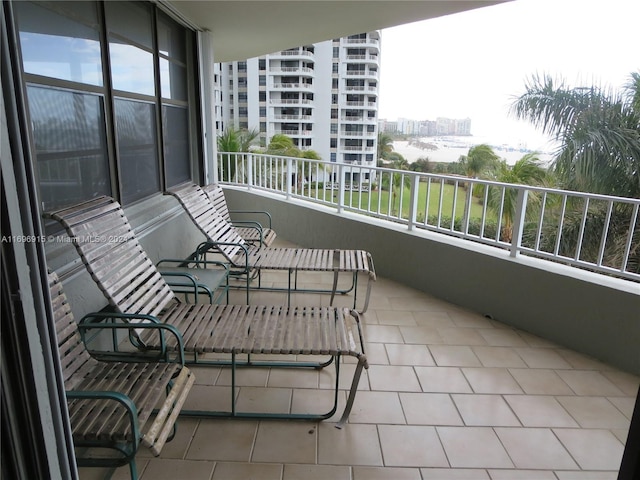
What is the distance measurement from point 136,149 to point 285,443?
253 cm

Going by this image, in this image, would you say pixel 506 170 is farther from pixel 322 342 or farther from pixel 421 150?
pixel 421 150

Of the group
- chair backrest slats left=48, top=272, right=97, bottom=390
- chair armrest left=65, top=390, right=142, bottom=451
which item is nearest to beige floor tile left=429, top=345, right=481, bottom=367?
chair armrest left=65, top=390, right=142, bottom=451

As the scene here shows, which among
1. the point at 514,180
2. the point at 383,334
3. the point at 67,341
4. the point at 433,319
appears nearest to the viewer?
the point at 67,341

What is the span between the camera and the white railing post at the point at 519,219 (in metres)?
3.48

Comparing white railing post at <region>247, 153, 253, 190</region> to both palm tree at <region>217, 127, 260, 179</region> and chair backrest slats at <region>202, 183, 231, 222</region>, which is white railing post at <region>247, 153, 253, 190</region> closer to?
palm tree at <region>217, 127, 260, 179</region>

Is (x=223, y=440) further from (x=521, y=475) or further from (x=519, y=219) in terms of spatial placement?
(x=519, y=219)

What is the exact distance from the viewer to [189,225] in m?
4.57

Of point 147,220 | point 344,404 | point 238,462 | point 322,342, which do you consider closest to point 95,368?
point 238,462

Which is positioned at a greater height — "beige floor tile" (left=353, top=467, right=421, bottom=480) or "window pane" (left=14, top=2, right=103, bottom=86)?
"window pane" (left=14, top=2, right=103, bottom=86)

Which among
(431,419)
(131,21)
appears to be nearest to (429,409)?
(431,419)

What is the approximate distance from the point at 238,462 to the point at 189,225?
2.99 meters

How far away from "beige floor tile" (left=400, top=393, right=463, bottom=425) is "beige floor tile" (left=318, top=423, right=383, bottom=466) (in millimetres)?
254

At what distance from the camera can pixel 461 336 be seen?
10.9 ft

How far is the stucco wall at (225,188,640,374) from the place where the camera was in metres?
2.95
